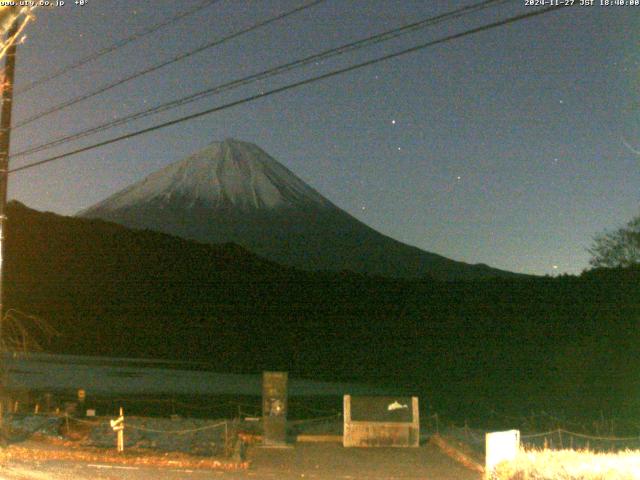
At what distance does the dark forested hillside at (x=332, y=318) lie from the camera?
213 ft

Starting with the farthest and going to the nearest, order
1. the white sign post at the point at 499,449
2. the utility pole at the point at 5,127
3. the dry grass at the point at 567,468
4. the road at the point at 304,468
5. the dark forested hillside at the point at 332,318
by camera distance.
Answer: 1. the dark forested hillside at the point at 332,318
2. the utility pole at the point at 5,127
3. the road at the point at 304,468
4. the white sign post at the point at 499,449
5. the dry grass at the point at 567,468

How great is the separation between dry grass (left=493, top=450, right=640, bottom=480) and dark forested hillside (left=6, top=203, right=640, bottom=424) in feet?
106

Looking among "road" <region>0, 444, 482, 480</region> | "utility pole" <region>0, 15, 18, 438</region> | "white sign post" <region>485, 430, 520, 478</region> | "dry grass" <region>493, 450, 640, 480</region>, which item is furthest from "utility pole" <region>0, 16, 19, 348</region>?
"dry grass" <region>493, 450, 640, 480</region>

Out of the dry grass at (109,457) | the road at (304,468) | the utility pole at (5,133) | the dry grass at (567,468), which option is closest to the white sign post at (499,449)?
the dry grass at (567,468)

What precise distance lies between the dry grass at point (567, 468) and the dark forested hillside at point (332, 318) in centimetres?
3231

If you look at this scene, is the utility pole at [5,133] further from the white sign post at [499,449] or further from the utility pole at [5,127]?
the white sign post at [499,449]

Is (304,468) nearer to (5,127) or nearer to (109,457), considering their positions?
(109,457)

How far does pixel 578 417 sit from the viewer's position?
43031 millimetres

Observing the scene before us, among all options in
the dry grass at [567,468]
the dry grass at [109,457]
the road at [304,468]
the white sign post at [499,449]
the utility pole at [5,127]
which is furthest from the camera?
the utility pole at [5,127]

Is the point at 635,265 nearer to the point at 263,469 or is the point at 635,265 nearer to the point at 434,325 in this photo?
the point at 434,325

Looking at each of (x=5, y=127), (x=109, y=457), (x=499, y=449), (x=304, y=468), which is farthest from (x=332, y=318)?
(x=499, y=449)

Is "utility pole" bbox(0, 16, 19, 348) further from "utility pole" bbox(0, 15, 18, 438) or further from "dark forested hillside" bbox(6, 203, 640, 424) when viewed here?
"dark forested hillside" bbox(6, 203, 640, 424)

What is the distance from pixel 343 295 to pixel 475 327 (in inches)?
1286

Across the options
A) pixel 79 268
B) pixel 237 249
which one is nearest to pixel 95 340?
pixel 79 268
